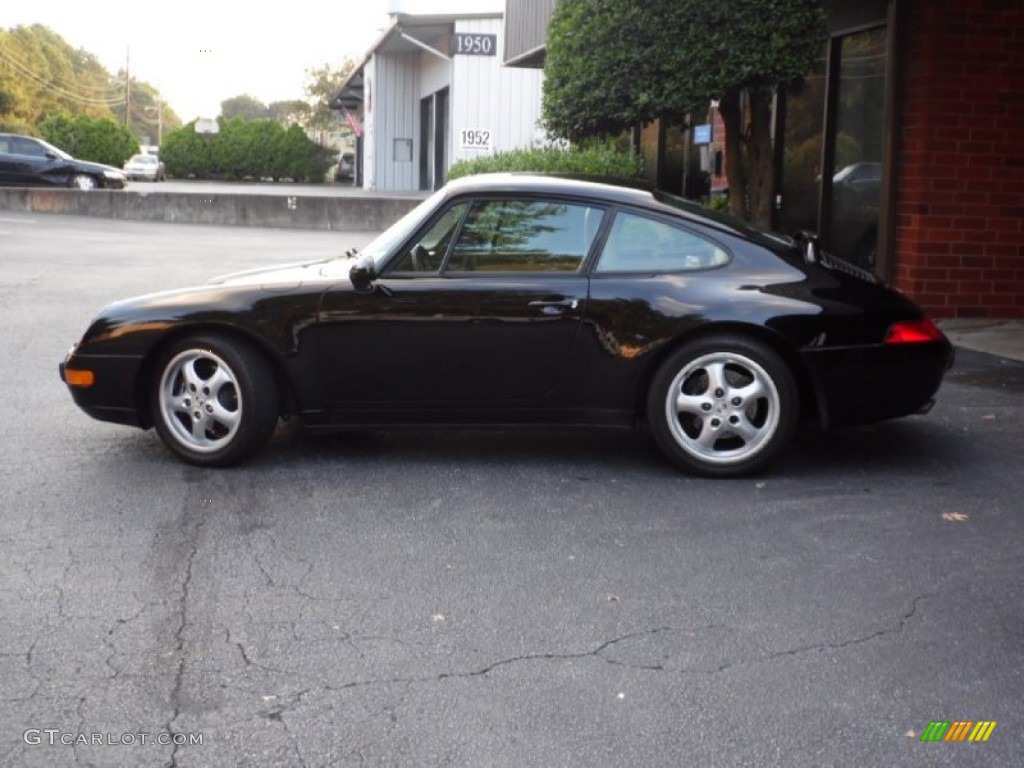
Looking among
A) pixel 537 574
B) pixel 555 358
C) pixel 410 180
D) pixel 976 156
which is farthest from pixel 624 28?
pixel 410 180

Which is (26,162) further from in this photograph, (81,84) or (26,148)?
(81,84)

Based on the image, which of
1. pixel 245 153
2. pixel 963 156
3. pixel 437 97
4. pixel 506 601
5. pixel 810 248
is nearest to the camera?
pixel 506 601

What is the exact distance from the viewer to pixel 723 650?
13.8 feet

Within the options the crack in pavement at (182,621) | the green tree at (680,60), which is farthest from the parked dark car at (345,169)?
the crack in pavement at (182,621)

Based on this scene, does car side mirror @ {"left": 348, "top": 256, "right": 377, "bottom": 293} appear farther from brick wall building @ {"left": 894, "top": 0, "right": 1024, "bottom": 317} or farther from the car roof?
brick wall building @ {"left": 894, "top": 0, "right": 1024, "bottom": 317}

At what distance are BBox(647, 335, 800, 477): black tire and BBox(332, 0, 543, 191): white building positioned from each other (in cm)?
2077

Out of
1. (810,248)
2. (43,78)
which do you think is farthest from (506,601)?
(43,78)

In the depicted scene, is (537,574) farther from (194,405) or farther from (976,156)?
(976,156)

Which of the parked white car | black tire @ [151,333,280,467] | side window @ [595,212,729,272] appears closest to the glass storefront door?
side window @ [595,212,729,272]

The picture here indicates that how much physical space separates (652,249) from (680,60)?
5.86 m

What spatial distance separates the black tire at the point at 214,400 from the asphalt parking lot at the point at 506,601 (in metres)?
0.18

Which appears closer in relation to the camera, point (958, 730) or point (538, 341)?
point (958, 730)

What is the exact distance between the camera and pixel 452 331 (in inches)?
247

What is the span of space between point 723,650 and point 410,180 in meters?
47.0
